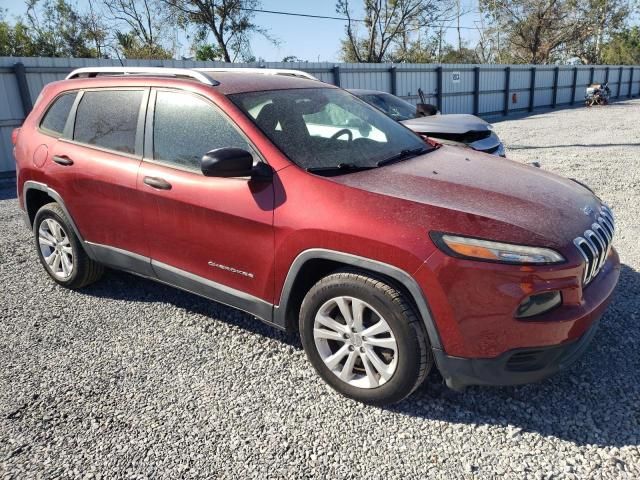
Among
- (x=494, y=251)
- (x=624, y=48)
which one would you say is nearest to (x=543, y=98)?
(x=494, y=251)

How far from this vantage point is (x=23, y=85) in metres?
10.1

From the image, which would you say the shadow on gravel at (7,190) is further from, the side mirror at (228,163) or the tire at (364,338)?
the tire at (364,338)

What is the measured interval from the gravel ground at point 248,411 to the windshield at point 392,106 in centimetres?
525

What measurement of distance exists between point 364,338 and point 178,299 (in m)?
2.00

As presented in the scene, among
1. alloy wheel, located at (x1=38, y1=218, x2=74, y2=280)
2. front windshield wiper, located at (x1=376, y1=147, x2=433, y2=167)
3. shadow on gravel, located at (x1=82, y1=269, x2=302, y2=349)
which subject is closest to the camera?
front windshield wiper, located at (x1=376, y1=147, x2=433, y2=167)

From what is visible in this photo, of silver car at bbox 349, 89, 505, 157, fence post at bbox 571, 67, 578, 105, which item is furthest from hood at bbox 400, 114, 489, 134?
fence post at bbox 571, 67, 578, 105

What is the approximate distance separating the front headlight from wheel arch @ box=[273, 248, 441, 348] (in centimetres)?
24

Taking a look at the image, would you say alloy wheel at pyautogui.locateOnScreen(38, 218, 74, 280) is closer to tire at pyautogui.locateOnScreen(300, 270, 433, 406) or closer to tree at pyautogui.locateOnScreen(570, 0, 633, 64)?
tire at pyautogui.locateOnScreen(300, 270, 433, 406)

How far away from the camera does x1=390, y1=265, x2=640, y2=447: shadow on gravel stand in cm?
241

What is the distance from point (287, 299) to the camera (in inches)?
108

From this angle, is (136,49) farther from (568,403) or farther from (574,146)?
(568,403)

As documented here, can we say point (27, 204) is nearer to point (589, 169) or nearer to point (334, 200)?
point (334, 200)

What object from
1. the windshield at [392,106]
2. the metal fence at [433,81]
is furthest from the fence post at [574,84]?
the windshield at [392,106]

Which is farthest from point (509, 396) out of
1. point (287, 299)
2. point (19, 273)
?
point (19, 273)
